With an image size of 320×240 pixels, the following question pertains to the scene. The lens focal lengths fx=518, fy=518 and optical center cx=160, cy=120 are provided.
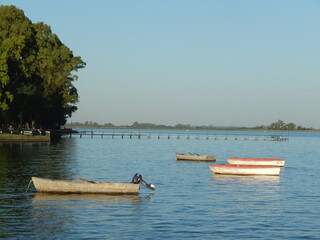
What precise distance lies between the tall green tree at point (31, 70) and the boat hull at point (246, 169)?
4560 centimetres

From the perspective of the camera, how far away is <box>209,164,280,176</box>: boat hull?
53.5m

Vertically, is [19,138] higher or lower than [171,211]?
higher

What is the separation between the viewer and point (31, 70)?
341 feet

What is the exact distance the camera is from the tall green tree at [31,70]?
9225 centimetres

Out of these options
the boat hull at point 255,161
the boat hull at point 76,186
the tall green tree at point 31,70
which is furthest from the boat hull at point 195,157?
the boat hull at point 76,186

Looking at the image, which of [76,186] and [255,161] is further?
[255,161]

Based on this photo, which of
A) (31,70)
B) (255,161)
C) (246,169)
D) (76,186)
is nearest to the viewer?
(76,186)

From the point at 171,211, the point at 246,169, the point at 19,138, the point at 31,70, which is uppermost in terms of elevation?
the point at 31,70

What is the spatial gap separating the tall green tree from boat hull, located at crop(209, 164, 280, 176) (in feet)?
150

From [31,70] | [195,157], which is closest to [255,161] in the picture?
[195,157]

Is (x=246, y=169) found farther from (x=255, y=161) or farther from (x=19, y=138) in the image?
(x=19, y=138)

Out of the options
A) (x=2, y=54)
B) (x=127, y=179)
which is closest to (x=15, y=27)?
(x=2, y=54)

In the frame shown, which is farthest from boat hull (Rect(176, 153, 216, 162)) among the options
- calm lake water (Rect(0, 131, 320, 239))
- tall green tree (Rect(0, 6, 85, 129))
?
tall green tree (Rect(0, 6, 85, 129))

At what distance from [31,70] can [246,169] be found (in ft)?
207
